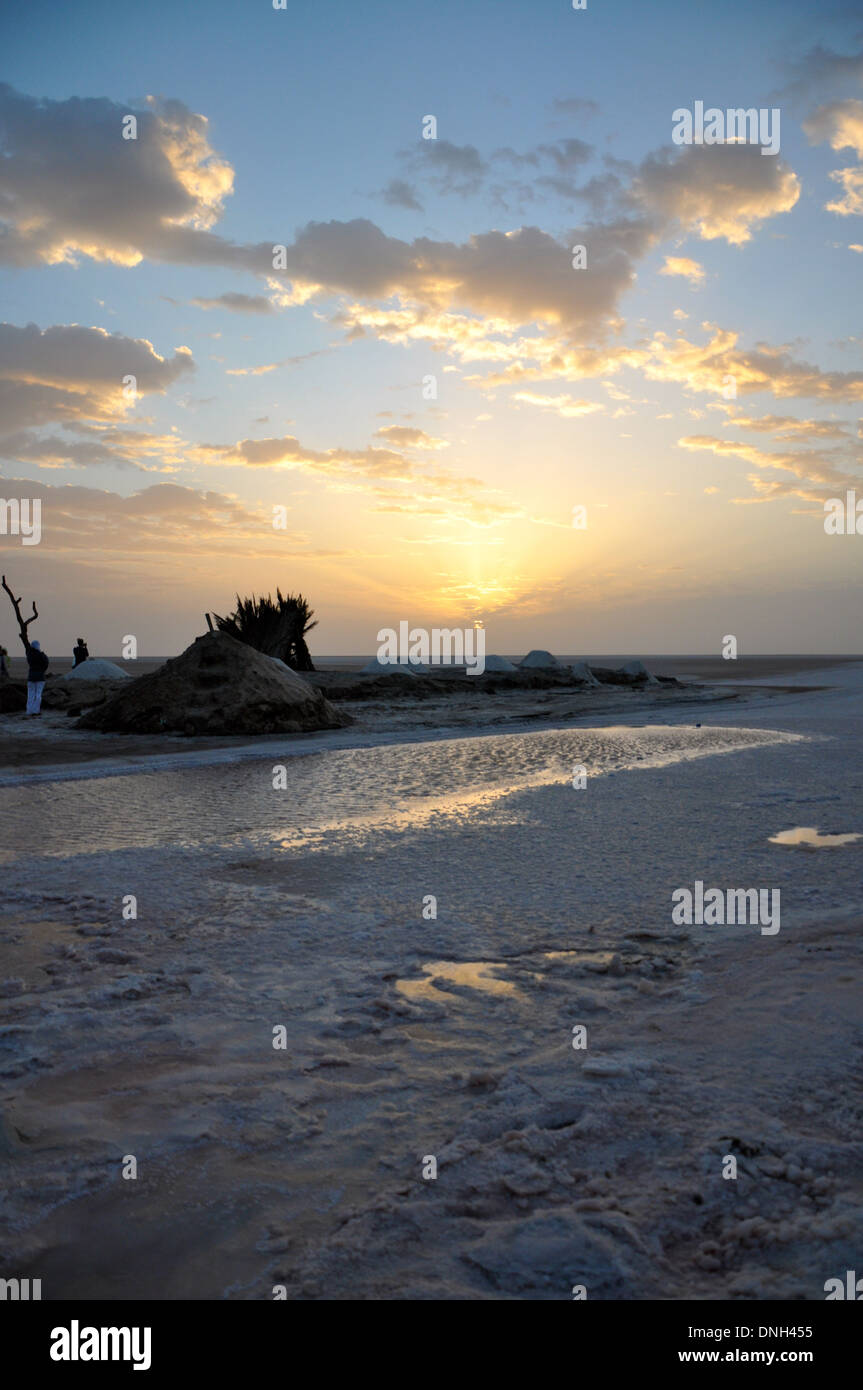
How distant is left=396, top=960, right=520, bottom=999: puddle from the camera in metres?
2.93

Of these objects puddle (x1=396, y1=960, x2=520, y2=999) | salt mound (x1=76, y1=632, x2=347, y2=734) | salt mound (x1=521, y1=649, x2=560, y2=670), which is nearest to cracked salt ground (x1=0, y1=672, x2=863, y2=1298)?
puddle (x1=396, y1=960, x2=520, y2=999)

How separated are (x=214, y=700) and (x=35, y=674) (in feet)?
15.4

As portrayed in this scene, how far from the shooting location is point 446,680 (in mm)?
23719

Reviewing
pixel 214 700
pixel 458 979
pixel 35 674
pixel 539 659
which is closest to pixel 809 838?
pixel 458 979

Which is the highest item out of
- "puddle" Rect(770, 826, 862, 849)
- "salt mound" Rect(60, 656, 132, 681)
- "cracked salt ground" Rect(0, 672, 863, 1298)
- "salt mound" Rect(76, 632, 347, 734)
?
"salt mound" Rect(60, 656, 132, 681)

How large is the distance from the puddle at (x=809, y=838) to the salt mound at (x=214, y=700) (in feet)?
29.0

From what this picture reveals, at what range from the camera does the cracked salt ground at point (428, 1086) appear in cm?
166

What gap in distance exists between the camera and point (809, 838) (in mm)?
5176

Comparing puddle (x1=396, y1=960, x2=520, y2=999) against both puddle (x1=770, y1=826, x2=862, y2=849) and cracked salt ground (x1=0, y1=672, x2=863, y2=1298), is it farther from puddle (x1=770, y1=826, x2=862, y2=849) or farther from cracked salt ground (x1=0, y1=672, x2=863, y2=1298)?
puddle (x1=770, y1=826, x2=862, y2=849)

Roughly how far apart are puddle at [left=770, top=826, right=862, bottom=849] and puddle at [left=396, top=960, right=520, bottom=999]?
2.67m

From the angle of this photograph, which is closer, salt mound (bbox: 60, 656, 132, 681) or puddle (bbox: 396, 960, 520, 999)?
puddle (bbox: 396, 960, 520, 999)

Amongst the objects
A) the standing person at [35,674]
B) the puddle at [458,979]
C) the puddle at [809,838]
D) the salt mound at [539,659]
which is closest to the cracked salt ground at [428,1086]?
the puddle at [458,979]

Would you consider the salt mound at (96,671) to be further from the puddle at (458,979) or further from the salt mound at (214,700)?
the puddle at (458,979)
